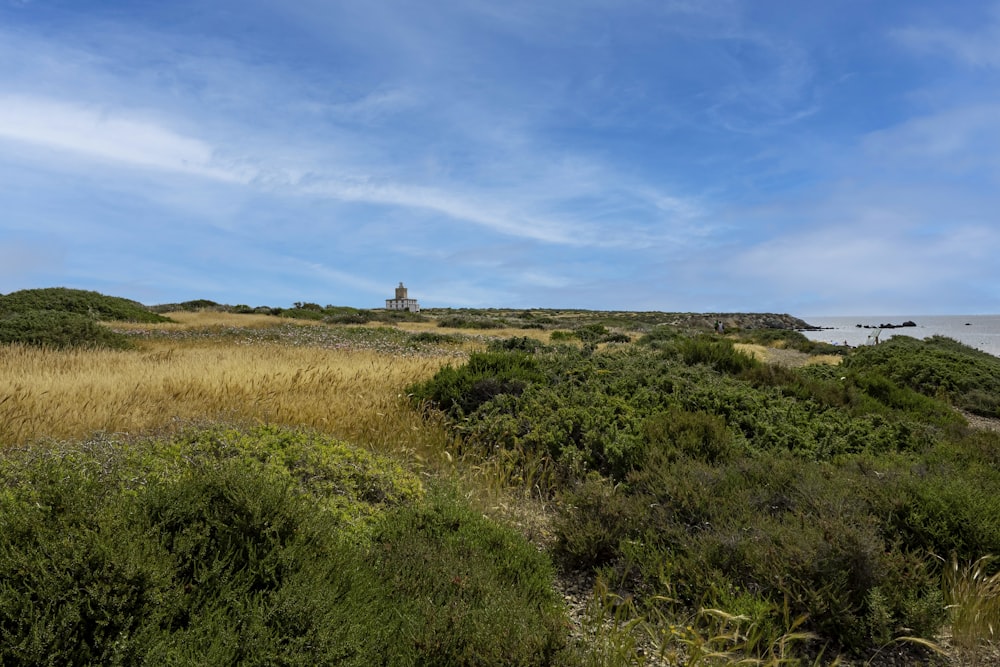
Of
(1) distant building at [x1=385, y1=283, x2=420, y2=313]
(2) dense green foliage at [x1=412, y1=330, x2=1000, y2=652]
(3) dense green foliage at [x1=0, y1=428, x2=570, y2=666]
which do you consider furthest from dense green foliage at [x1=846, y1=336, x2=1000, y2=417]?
(1) distant building at [x1=385, y1=283, x2=420, y2=313]

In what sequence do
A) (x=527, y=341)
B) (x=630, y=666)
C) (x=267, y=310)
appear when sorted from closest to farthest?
(x=630, y=666), (x=527, y=341), (x=267, y=310)

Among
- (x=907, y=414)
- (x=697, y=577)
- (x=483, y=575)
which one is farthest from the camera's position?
(x=907, y=414)

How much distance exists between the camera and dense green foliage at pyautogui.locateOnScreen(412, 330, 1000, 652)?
3.68 meters

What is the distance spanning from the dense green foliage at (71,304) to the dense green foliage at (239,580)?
1385 inches

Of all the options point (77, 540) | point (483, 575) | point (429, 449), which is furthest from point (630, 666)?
point (429, 449)

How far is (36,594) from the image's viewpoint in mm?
2172

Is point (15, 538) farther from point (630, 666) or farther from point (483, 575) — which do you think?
point (630, 666)

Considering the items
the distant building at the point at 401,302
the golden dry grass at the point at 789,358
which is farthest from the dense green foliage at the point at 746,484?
the distant building at the point at 401,302

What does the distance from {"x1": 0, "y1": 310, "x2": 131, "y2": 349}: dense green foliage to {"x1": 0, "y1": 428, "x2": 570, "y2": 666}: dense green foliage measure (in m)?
14.5

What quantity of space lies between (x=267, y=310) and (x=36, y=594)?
5460 centimetres

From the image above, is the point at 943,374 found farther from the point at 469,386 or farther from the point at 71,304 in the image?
the point at 71,304

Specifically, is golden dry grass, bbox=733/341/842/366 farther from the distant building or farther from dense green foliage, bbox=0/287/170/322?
the distant building

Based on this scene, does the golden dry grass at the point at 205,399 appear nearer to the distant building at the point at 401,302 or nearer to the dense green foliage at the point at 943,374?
the dense green foliage at the point at 943,374

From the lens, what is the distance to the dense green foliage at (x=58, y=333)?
15.7 metres
